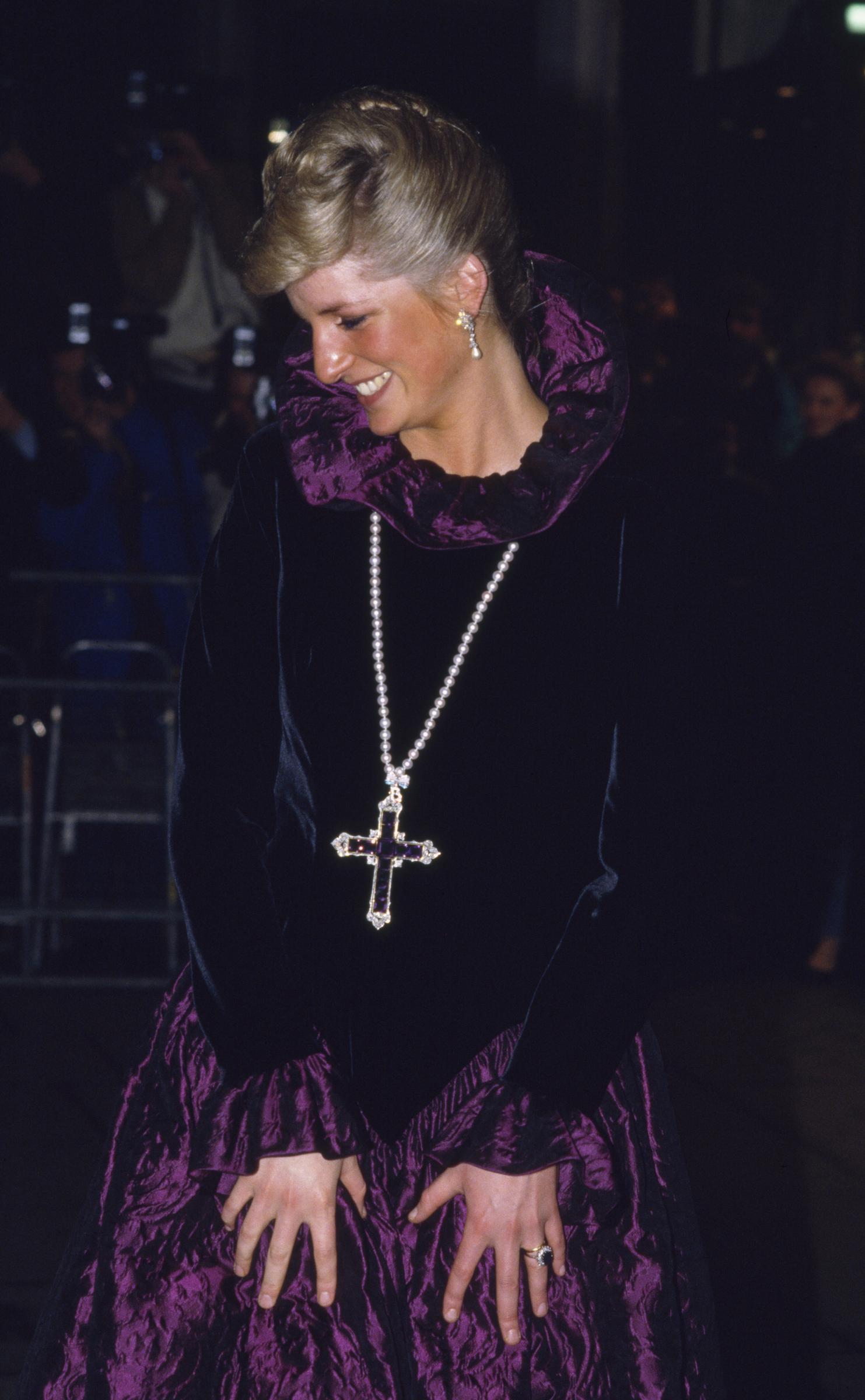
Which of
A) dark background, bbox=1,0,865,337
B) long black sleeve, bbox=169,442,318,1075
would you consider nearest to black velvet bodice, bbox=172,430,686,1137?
long black sleeve, bbox=169,442,318,1075

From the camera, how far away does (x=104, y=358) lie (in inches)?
243

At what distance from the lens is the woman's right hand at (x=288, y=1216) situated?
164 centimetres

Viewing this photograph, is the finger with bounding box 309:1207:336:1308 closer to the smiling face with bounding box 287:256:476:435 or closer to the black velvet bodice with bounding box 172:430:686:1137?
the black velvet bodice with bounding box 172:430:686:1137

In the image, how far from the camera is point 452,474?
6.03 ft

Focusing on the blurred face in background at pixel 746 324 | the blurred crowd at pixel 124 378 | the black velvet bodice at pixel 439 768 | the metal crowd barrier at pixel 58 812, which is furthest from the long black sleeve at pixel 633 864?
the blurred face in background at pixel 746 324

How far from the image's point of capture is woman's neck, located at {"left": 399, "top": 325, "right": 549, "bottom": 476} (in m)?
1.82

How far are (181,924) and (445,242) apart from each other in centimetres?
439

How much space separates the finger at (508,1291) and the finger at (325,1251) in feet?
0.50

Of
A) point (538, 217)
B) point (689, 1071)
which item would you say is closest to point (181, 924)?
point (689, 1071)

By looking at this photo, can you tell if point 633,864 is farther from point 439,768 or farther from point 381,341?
point 381,341

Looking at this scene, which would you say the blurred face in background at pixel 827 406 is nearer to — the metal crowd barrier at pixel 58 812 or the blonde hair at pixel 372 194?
the metal crowd barrier at pixel 58 812

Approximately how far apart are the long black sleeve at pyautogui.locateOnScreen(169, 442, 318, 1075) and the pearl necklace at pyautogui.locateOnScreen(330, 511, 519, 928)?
0.09 m

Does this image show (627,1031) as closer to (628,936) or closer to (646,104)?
(628,936)

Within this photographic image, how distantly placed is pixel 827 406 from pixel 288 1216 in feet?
16.6
